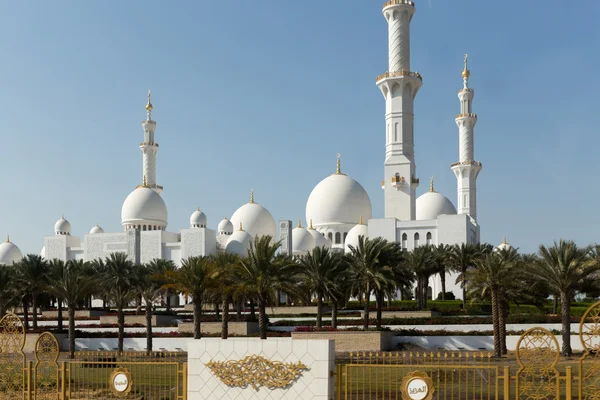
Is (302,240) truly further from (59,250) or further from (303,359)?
(303,359)

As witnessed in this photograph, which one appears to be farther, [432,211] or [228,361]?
[432,211]

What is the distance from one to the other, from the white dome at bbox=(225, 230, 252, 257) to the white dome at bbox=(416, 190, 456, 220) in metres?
15.4

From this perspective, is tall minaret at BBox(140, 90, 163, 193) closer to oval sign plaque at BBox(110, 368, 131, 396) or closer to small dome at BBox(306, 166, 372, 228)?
small dome at BBox(306, 166, 372, 228)

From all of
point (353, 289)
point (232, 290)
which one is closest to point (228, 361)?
point (232, 290)

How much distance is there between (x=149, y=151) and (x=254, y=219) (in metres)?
11.5

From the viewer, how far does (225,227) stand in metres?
64.7

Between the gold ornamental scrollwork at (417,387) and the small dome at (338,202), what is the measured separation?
50228 mm

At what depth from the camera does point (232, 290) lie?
26.2m

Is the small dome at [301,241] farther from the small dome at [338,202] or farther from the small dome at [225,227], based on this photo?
the small dome at [225,227]

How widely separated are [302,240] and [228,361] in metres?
47.1

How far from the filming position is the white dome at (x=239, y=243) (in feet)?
184

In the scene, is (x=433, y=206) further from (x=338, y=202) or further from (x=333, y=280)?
(x=333, y=280)

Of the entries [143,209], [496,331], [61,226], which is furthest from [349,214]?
[496,331]

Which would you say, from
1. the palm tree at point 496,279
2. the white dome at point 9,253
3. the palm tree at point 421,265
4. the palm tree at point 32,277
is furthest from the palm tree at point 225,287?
the white dome at point 9,253
